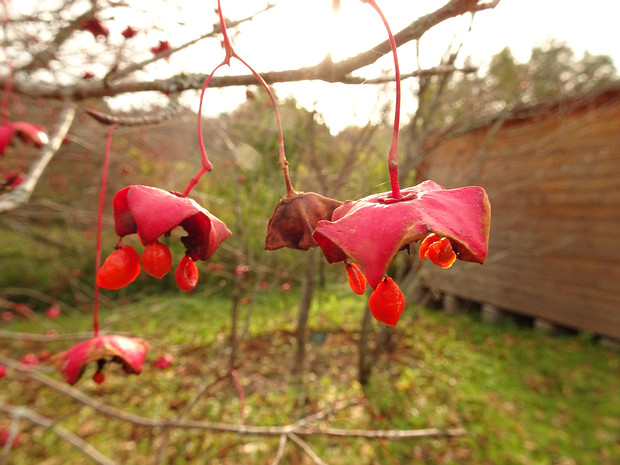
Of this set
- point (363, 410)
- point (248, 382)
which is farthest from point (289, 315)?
point (363, 410)

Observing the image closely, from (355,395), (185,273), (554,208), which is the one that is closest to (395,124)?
(185,273)

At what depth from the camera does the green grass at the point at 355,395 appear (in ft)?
9.72

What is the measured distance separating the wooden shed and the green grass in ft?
1.93

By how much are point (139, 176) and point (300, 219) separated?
248 inches

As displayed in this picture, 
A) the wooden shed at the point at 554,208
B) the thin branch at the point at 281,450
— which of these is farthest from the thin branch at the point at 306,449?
the wooden shed at the point at 554,208

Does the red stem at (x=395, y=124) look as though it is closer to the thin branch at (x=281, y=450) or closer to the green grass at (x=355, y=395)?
the thin branch at (x=281, y=450)

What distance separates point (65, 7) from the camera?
268 cm

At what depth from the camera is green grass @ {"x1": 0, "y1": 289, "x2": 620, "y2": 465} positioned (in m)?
2.96

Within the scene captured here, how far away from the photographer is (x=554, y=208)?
5.15 m

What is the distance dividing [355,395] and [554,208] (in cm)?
398

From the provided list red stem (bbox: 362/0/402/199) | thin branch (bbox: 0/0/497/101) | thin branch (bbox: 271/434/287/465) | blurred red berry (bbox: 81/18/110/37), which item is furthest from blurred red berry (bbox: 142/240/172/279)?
blurred red berry (bbox: 81/18/110/37)

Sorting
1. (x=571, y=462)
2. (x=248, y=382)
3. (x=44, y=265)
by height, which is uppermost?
(x=44, y=265)

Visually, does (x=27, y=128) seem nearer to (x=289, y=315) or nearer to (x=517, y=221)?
(x=289, y=315)

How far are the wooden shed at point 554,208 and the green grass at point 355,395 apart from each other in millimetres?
589
